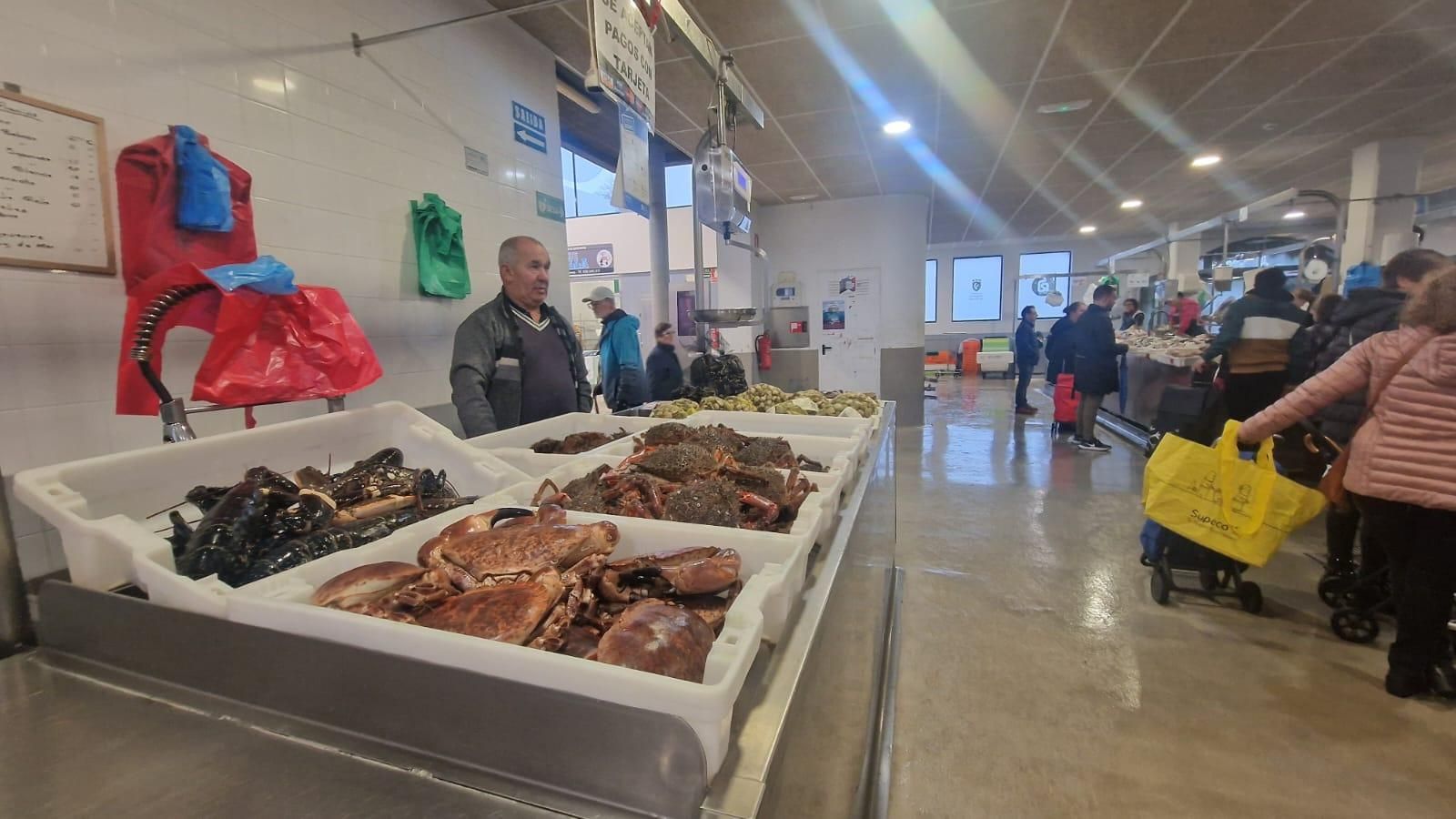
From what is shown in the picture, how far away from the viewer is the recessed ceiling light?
496 centimetres

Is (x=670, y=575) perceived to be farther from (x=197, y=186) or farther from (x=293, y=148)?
(x=293, y=148)

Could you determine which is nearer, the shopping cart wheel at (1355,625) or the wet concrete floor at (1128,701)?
the wet concrete floor at (1128,701)

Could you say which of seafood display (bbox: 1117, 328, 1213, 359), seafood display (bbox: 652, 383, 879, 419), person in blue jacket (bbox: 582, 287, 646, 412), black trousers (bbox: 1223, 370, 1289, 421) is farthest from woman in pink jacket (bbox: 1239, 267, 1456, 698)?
seafood display (bbox: 1117, 328, 1213, 359)

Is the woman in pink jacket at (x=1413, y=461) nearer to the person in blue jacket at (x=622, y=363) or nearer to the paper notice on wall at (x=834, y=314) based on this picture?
the person in blue jacket at (x=622, y=363)

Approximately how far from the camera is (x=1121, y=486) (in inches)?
198

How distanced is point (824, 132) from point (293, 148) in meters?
4.43

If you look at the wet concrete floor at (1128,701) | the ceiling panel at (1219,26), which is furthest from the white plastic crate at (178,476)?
the ceiling panel at (1219,26)

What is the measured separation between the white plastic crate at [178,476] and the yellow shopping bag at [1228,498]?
2.69 metres

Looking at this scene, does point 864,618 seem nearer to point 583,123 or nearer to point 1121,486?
point 1121,486

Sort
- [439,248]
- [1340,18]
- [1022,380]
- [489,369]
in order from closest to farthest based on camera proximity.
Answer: [489,369]
[439,248]
[1340,18]
[1022,380]

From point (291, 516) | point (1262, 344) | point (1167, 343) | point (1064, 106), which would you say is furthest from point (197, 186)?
point (1167, 343)

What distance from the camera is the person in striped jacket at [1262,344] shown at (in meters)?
3.88

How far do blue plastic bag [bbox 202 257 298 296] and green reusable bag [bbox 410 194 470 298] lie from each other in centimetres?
172

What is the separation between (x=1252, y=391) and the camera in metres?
4.00
